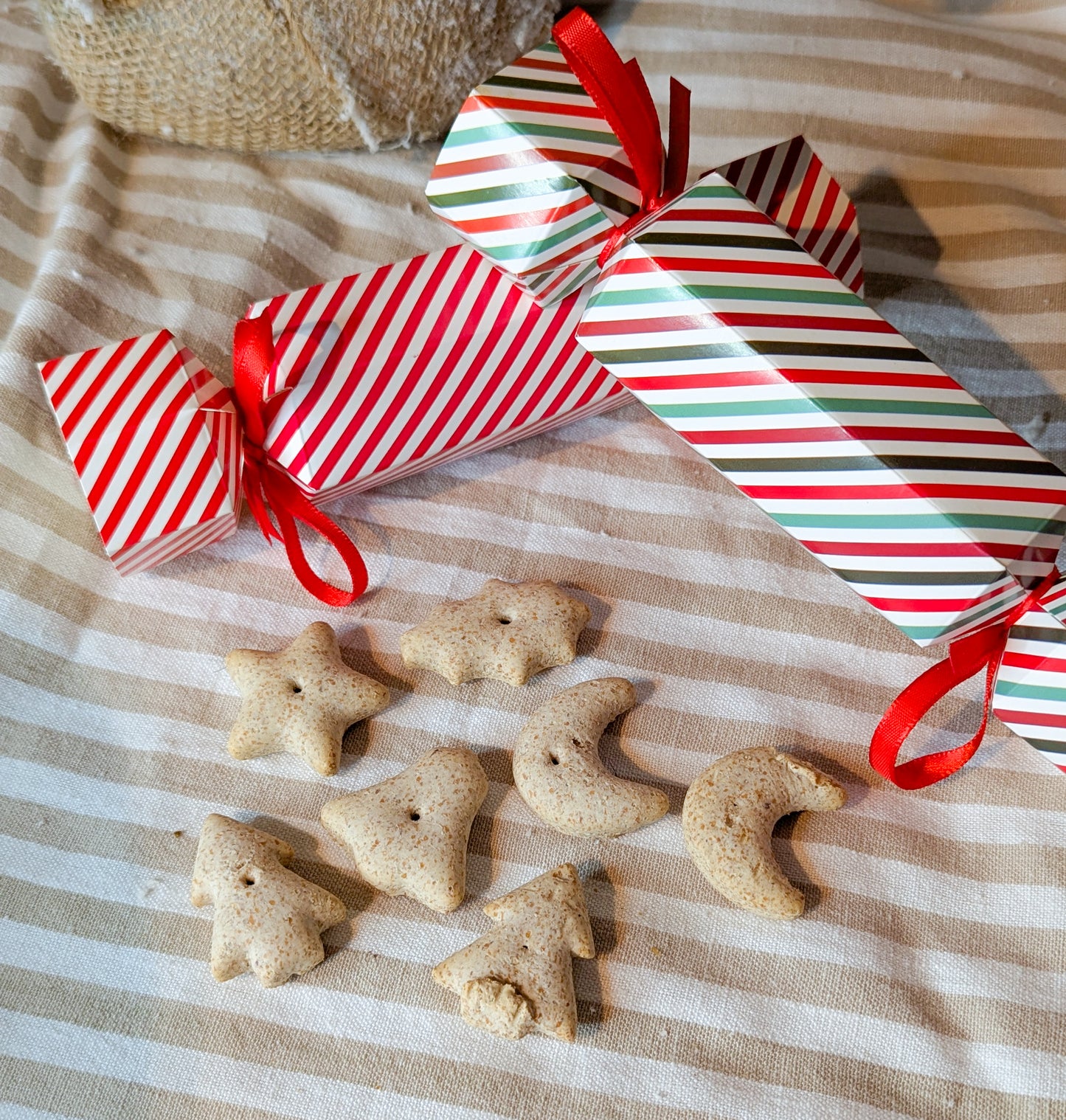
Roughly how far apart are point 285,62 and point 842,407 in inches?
26.3

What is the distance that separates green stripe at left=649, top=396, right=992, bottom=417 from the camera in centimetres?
76

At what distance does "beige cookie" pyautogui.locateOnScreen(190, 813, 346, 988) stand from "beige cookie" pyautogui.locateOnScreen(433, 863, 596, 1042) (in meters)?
0.11

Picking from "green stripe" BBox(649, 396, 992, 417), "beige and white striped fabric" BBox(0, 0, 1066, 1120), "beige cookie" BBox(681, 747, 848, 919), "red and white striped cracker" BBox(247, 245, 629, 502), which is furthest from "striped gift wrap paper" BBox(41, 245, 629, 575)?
"beige cookie" BBox(681, 747, 848, 919)

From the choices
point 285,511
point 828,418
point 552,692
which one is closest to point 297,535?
point 285,511

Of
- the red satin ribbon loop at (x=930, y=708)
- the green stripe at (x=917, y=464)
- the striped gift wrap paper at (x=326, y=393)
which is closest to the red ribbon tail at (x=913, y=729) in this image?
the red satin ribbon loop at (x=930, y=708)

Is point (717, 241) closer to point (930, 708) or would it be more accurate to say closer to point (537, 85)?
point (537, 85)

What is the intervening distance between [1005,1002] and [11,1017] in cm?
79

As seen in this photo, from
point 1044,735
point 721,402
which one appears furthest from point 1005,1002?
point 721,402

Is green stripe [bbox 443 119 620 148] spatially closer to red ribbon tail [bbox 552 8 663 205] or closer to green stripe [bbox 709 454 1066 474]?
red ribbon tail [bbox 552 8 663 205]

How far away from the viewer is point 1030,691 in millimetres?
826

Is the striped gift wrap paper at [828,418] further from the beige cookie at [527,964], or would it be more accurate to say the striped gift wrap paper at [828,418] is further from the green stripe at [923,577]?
the beige cookie at [527,964]

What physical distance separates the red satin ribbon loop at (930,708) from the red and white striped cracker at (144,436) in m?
0.60

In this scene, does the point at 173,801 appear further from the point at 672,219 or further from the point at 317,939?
the point at 672,219

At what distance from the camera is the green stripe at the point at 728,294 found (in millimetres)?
789
